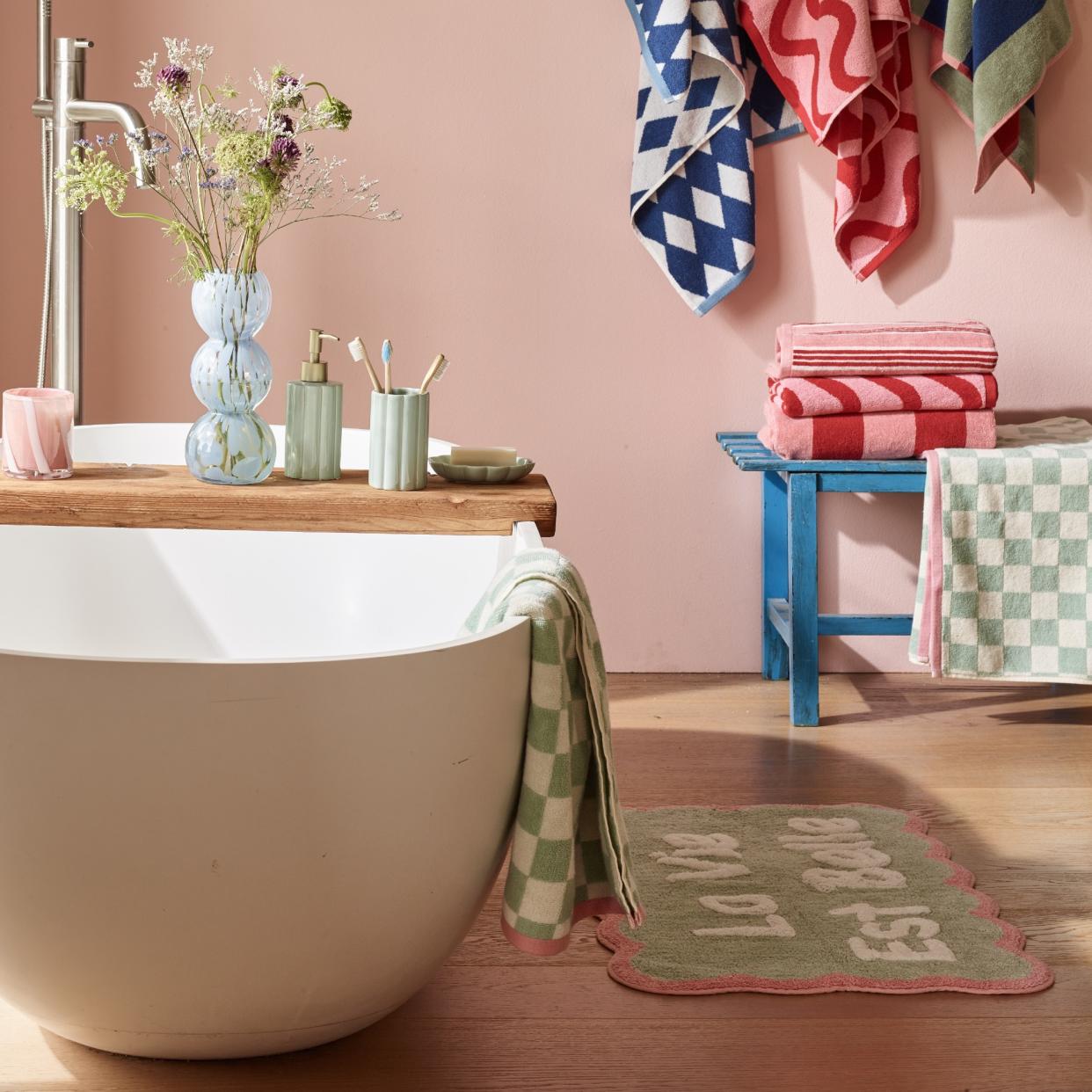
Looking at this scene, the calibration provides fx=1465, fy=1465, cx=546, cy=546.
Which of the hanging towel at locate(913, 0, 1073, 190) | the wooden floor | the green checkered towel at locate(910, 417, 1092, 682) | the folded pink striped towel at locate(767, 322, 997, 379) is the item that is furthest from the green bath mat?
the hanging towel at locate(913, 0, 1073, 190)

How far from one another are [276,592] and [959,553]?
1212 millimetres

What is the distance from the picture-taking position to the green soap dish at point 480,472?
2.04 m

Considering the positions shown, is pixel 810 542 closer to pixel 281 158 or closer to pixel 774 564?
pixel 774 564

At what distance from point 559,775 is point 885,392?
150 cm

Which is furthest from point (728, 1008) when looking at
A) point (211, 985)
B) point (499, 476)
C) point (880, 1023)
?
point (499, 476)

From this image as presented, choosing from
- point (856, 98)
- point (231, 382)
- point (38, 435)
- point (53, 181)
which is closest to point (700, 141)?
point (856, 98)

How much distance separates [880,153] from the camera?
298cm

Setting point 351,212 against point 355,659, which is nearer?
point 355,659

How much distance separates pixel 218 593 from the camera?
2.25m

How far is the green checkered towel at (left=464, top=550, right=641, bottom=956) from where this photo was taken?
1.46 m

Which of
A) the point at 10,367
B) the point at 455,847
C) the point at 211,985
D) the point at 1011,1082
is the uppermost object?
the point at 10,367

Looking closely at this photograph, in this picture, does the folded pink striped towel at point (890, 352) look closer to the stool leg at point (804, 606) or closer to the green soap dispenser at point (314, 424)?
the stool leg at point (804, 606)

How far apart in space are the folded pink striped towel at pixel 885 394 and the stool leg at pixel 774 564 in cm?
33

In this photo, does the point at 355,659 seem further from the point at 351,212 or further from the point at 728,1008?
the point at 351,212
